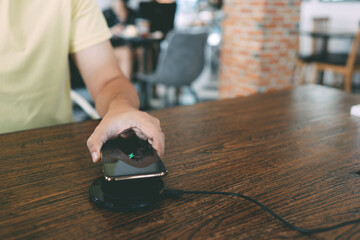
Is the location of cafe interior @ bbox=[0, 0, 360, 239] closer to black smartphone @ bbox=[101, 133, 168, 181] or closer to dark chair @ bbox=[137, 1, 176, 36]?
→ black smartphone @ bbox=[101, 133, 168, 181]

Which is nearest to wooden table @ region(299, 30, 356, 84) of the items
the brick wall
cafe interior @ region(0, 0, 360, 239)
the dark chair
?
the brick wall

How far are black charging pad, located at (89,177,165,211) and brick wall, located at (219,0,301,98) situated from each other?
2.64 meters

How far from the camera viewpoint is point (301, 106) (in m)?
0.98

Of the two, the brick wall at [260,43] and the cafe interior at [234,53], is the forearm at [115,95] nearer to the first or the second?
the cafe interior at [234,53]

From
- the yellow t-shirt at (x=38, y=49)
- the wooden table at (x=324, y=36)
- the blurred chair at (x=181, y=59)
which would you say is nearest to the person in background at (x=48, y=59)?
the yellow t-shirt at (x=38, y=49)

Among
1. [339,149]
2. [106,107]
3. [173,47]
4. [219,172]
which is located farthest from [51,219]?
[173,47]

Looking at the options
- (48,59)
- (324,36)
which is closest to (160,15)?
(324,36)

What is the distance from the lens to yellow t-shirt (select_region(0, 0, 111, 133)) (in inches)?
33.9

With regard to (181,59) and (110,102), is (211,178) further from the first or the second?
(181,59)

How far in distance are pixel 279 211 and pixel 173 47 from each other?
255 centimetres

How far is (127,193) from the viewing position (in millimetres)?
470

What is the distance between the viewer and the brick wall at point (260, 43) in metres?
2.91

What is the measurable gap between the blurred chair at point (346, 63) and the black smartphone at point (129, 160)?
369 centimetres

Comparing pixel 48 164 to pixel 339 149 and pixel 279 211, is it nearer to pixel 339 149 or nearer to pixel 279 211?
pixel 279 211
